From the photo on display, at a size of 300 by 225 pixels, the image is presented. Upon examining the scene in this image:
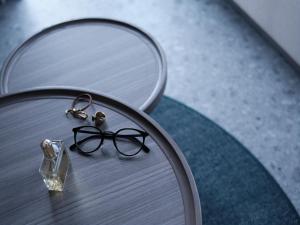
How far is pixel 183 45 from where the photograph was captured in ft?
5.88

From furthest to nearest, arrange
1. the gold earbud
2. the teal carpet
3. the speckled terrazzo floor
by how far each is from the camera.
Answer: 1. the speckled terrazzo floor
2. the teal carpet
3. the gold earbud

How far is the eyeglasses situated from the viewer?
85 centimetres

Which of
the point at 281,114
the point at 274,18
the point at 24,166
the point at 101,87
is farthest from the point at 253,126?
the point at 24,166

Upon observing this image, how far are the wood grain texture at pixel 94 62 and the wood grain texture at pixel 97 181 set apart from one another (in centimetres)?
17

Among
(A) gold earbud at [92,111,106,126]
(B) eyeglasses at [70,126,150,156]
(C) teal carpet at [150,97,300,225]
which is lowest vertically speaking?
(C) teal carpet at [150,97,300,225]

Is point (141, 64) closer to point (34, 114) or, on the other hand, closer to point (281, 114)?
point (34, 114)

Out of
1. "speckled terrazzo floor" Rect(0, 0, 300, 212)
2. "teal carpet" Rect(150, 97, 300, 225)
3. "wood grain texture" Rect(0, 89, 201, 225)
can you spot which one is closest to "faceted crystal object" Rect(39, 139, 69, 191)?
"wood grain texture" Rect(0, 89, 201, 225)

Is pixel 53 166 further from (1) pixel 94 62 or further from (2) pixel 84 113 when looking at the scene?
(1) pixel 94 62

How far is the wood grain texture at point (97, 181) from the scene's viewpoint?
748 mm

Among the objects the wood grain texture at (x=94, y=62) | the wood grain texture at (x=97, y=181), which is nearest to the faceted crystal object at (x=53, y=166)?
the wood grain texture at (x=97, y=181)

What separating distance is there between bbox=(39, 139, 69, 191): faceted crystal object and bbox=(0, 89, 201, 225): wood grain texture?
1 centimetres

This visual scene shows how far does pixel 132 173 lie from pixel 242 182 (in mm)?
588

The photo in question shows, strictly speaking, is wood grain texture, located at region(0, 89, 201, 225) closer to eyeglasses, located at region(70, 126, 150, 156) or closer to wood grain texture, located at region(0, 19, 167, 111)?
eyeglasses, located at region(70, 126, 150, 156)

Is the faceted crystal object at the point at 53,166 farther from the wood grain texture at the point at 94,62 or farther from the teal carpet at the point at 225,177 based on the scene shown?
the teal carpet at the point at 225,177
